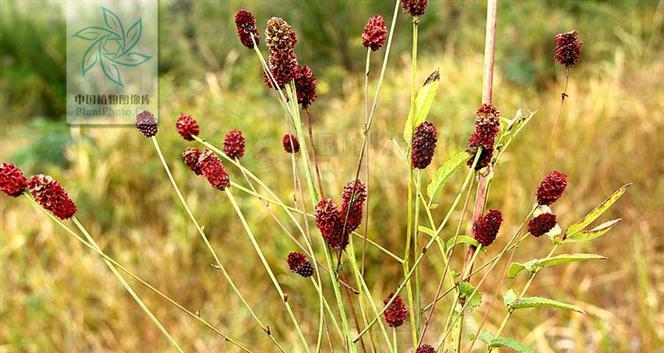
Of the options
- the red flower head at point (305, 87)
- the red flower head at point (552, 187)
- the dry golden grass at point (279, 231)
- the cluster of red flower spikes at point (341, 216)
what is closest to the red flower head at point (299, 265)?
the cluster of red flower spikes at point (341, 216)

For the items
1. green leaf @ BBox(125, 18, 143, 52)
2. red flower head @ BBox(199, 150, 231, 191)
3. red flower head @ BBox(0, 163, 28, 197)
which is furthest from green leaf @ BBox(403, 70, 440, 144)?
green leaf @ BBox(125, 18, 143, 52)

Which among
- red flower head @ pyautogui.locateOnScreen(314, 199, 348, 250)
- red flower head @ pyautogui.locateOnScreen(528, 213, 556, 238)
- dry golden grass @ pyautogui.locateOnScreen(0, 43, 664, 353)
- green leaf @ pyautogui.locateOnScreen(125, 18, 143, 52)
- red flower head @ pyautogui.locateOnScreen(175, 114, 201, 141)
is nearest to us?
red flower head @ pyautogui.locateOnScreen(314, 199, 348, 250)

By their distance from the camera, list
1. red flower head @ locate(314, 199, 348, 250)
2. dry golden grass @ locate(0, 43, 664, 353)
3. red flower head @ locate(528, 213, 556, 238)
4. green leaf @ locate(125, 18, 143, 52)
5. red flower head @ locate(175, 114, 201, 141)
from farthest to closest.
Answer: green leaf @ locate(125, 18, 143, 52), dry golden grass @ locate(0, 43, 664, 353), red flower head @ locate(175, 114, 201, 141), red flower head @ locate(528, 213, 556, 238), red flower head @ locate(314, 199, 348, 250)

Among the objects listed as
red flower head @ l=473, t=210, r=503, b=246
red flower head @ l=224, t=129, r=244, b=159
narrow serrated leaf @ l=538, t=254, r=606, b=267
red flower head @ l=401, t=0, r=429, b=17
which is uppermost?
red flower head @ l=401, t=0, r=429, b=17

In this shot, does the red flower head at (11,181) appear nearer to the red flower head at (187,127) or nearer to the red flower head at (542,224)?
the red flower head at (187,127)

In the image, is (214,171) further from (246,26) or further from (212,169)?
(246,26)

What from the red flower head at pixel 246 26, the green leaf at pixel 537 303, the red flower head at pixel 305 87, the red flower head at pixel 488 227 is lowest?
the green leaf at pixel 537 303

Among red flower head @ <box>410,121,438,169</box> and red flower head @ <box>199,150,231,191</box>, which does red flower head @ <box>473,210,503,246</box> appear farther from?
red flower head @ <box>199,150,231,191</box>
